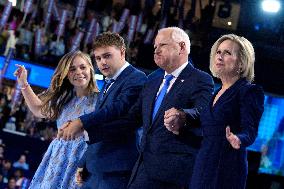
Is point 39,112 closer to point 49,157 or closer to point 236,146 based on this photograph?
point 49,157

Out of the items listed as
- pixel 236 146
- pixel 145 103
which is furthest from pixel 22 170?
pixel 236 146

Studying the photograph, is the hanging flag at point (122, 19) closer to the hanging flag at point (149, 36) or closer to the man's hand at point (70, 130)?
the hanging flag at point (149, 36)

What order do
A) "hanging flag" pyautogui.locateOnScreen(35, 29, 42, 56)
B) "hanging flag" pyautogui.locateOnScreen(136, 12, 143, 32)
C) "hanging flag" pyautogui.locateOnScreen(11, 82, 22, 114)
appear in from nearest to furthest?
"hanging flag" pyautogui.locateOnScreen(11, 82, 22, 114) < "hanging flag" pyautogui.locateOnScreen(35, 29, 42, 56) < "hanging flag" pyautogui.locateOnScreen(136, 12, 143, 32)

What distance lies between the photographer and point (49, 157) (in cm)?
404

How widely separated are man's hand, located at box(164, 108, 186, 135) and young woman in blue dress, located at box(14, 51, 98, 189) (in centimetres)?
136

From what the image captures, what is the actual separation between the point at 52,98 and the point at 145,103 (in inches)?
48.5

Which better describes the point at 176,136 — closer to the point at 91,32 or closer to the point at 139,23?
the point at 91,32

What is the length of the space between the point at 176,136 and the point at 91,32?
32.0ft

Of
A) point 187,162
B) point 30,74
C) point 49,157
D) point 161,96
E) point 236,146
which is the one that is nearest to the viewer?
point 236,146

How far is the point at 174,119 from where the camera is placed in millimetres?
2619

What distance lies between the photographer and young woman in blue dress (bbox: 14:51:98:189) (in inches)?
153

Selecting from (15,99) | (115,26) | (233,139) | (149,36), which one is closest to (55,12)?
(115,26)

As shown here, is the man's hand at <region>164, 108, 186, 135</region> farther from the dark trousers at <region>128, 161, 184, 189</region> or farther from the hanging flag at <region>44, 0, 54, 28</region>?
the hanging flag at <region>44, 0, 54, 28</region>

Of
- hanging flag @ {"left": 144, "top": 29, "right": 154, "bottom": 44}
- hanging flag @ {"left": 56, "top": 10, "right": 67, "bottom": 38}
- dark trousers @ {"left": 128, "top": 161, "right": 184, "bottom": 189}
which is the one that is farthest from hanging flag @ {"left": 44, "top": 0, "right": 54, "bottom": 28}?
dark trousers @ {"left": 128, "top": 161, "right": 184, "bottom": 189}
